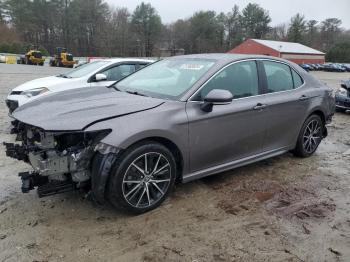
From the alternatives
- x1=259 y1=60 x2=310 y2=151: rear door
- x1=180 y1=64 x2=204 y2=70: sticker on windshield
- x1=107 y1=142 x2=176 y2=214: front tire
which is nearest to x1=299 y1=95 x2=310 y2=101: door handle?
x1=259 y1=60 x2=310 y2=151: rear door

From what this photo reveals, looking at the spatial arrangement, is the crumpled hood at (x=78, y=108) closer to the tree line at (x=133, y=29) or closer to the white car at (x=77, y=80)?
the white car at (x=77, y=80)

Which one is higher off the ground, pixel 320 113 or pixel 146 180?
pixel 320 113

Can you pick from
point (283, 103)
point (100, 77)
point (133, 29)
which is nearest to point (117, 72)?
point (100, 77)

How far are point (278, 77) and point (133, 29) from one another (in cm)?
7744

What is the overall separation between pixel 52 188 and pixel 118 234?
2.52 ft

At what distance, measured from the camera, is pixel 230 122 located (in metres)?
4.21

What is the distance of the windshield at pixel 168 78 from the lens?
413 centimetres

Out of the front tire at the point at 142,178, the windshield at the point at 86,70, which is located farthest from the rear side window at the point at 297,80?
the windshield at the point at 86,70

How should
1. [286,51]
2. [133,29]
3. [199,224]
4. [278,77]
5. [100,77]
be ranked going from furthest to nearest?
1. [133,29]
2. [286,51]
3. [100,77]
4. [278,77]
5. [199,224]

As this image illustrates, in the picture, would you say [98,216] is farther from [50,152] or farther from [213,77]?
[213,77]

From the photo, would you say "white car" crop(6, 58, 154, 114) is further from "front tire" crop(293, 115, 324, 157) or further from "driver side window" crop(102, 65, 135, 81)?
"front tire" crop(293, 115, 324, 157)

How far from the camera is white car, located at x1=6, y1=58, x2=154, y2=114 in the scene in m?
7.14

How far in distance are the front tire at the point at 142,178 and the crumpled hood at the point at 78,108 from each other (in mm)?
430

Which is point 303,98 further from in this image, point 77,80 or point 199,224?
point 77,80
